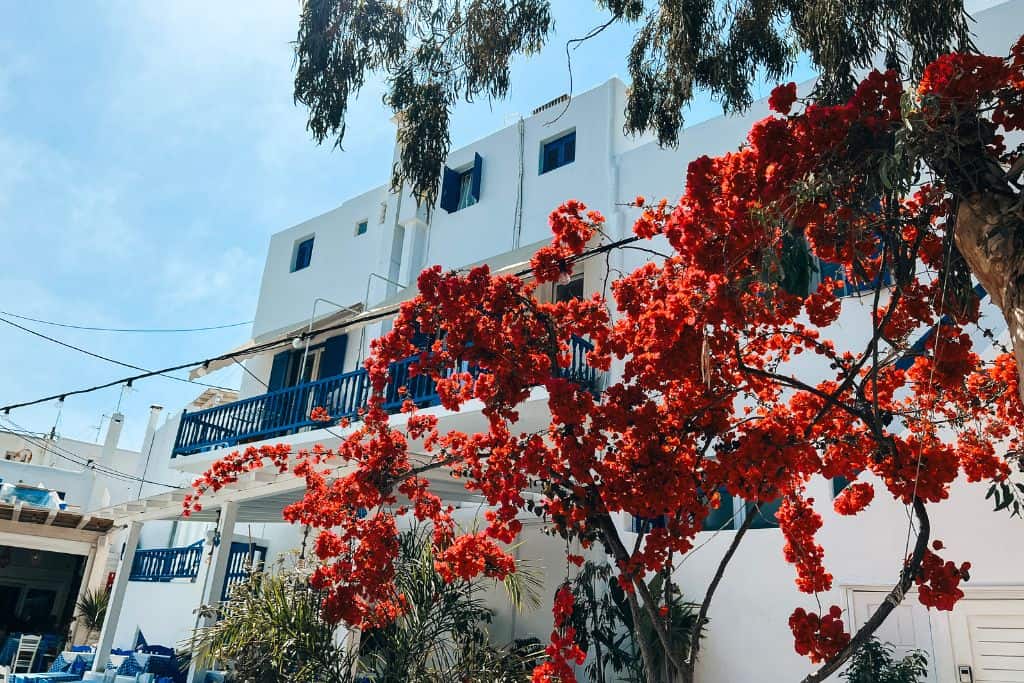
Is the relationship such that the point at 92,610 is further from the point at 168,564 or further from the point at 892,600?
the point at 892,600

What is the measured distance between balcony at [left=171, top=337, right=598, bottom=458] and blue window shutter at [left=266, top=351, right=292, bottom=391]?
1573 mm

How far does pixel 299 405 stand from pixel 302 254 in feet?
19.0

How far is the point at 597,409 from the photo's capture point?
215 inches

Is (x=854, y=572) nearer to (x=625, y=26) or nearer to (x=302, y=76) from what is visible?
(x=625, y=26)


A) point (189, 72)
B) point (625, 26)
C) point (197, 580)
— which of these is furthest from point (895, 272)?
point (197, 580)

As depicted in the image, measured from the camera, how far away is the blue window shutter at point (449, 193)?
1437cm

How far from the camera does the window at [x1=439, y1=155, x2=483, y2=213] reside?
1415 centimetres

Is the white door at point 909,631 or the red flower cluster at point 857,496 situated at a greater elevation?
the red flower cluster at point 857,496

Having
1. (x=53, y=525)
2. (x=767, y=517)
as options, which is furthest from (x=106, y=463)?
(x=767, y=517)

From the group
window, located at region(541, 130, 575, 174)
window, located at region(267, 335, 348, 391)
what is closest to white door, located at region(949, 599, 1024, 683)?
window, located at region(541, 130, 575, 174)

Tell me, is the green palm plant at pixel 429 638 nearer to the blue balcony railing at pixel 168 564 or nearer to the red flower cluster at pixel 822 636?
the red flower cluster at pixel 822 636

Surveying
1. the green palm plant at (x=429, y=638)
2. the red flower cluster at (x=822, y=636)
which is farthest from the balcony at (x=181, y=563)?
the red flower cluster at (x=822, y=636)

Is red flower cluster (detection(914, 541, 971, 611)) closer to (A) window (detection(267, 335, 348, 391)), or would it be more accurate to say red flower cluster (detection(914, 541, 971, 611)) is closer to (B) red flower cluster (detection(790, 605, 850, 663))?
(B) red flower cluster (detection(790, 605, 850, 663))

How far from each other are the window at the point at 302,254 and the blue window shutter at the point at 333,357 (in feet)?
10.1
